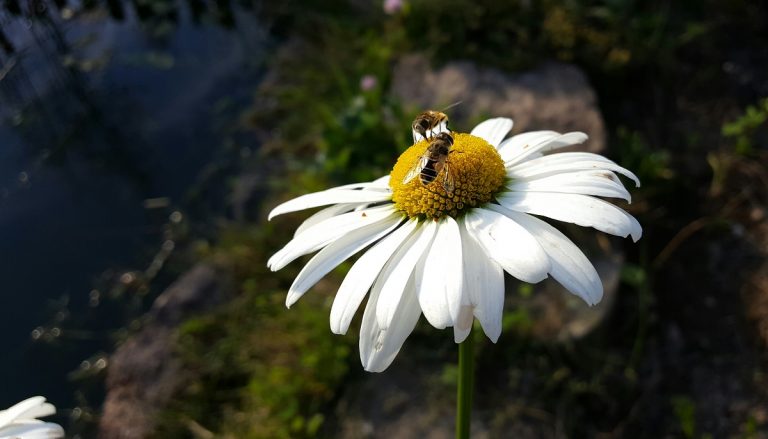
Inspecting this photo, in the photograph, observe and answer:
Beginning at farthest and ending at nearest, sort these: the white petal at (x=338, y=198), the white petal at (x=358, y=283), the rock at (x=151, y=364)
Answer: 1. the rock at (x=151, y=364)
2. the white petal at (x=338, y=198)
3. the white petal at (x=358, y=283)

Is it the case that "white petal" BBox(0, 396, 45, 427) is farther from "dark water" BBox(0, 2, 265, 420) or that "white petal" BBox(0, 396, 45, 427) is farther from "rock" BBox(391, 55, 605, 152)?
"rock" BBox(391, 55, 605, 152)

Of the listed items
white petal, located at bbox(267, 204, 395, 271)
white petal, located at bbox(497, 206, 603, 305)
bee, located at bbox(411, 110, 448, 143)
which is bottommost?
white petal, located at bbox(267, 204, 395, 271)

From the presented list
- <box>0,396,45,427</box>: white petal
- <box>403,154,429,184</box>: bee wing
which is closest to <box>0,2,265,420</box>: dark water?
<box>0,396,45,427</box>: white petal

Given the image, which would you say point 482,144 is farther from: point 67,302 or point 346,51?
point 346,51

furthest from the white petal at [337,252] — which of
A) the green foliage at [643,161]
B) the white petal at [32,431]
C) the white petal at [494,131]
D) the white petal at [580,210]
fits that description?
the green foliage at [643,161]

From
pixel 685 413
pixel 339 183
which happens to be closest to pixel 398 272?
pixel 685 413

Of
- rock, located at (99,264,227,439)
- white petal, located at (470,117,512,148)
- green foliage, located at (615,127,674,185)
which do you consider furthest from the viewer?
green foliage, located at (615,127,674,185)

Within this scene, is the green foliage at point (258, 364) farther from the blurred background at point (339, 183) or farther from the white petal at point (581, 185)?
the white petal at point (581, 185)

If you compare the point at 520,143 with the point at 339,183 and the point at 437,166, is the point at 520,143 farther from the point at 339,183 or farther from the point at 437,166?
the point at 339,183
